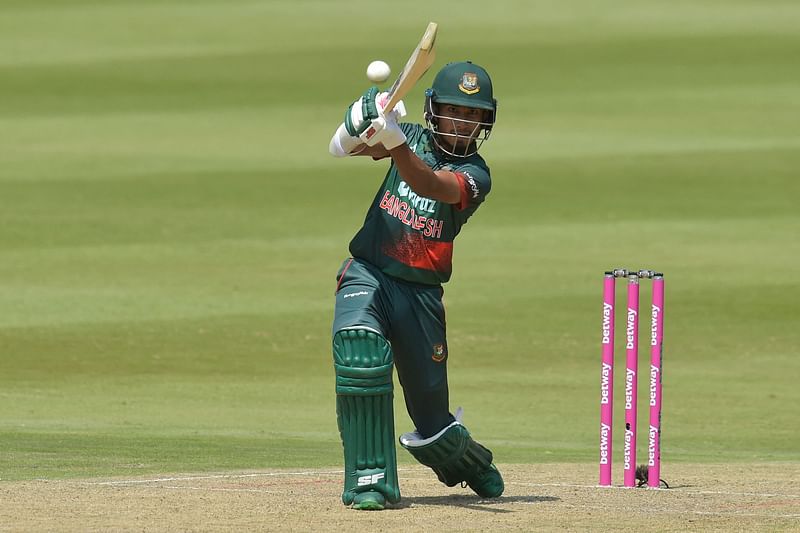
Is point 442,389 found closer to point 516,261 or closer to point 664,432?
point 664,432

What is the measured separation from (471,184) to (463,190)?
62 mm

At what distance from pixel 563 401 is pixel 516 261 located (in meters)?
5.32

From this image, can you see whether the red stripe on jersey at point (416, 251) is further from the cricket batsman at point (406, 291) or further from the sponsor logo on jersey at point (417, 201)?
the sponsor logo on jersey at point (417, 201)

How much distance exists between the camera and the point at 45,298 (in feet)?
55.2

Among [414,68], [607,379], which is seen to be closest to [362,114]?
[414,68]

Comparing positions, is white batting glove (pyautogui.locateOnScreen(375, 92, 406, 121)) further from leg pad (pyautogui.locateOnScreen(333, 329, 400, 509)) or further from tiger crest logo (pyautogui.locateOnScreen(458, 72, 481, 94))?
leg pad (pyautogui.locateOnScreen(333, 329, 400, 509))

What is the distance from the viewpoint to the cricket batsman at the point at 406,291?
6809mm

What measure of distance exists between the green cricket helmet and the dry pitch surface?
5.21 feet

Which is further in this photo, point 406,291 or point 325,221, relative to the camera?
point 325,221

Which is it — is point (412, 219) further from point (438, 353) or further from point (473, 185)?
point (438, 353)

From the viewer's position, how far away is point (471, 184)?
6.88 meters

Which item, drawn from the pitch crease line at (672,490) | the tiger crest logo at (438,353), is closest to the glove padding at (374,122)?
the tiger crest logo at (438,353)

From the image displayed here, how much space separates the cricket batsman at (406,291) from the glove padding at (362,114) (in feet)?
0.28

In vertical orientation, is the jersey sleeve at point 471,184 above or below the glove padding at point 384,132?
below
